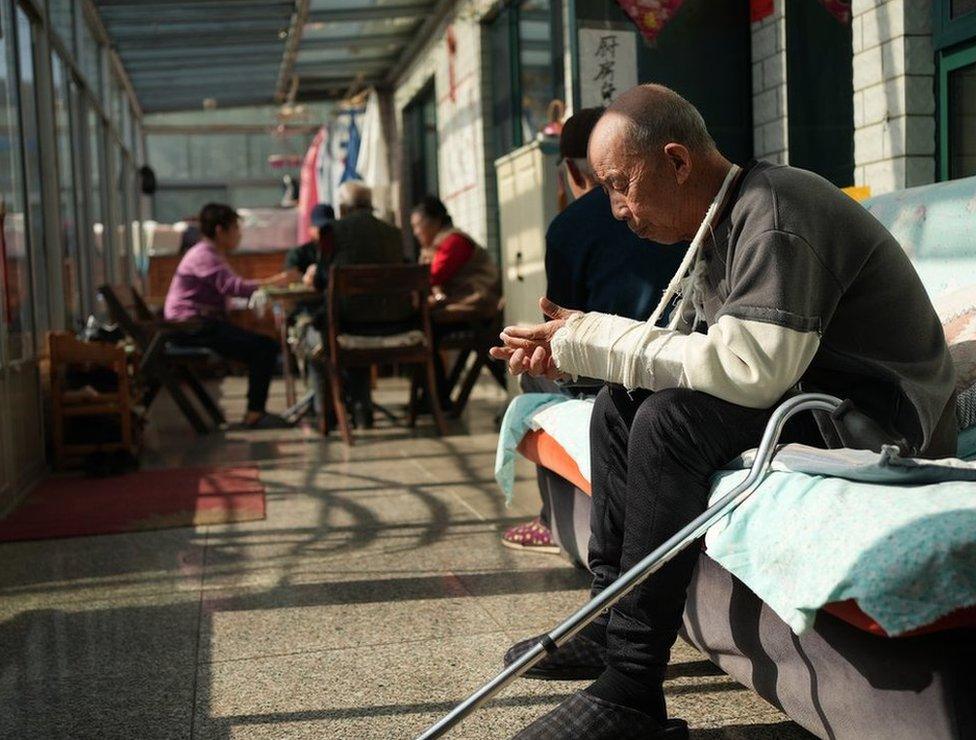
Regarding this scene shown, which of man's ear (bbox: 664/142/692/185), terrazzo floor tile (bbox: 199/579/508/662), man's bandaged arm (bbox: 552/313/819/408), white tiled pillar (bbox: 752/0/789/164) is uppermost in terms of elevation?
white tiled pillar (bbox: 752/0/789/164)

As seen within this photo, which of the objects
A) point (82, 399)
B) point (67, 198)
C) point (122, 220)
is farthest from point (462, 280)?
point (122, 220)

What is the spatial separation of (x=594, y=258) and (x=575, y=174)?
0.39 metres

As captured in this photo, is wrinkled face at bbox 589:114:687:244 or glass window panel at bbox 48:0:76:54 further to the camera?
glass window panel at bbox 48:0:76:54

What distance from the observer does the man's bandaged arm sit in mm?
2025

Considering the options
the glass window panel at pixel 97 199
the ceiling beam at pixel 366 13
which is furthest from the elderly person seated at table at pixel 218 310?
the ceiling beam at pixel 366 13

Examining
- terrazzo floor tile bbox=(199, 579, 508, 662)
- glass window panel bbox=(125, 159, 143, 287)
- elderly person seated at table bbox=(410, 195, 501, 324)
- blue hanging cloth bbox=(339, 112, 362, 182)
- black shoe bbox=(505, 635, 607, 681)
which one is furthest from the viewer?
glass window panel bbox=(125, 159, 143, 287)

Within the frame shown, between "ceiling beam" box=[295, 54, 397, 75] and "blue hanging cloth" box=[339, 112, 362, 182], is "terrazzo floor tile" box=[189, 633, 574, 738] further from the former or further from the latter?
"blue hanging cloth" box=[339, 112, 362, 182]

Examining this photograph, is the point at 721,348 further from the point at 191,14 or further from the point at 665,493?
the point at 191,14

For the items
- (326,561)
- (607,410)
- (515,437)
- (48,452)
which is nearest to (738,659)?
(607,410)

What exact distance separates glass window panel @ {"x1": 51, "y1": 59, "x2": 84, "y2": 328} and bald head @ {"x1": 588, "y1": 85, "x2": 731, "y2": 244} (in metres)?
5.53

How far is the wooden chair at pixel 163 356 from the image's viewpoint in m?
7.12

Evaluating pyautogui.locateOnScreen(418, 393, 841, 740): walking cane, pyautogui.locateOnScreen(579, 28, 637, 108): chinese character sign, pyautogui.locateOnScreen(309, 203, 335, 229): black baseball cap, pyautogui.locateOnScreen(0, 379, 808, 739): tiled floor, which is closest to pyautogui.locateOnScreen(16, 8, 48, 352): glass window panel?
pyautogui.locateOnScreen(309, 203, 335, 229): black baseball cap

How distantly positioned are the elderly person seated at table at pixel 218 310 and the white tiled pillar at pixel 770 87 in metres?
3.61

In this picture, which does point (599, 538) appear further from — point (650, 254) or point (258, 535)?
point (258, 535)
